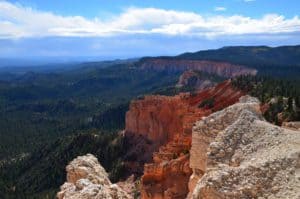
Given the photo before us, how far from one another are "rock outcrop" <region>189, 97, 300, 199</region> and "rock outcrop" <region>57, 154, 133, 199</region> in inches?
114

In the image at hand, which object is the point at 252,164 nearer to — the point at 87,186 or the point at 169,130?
the point at 87,186

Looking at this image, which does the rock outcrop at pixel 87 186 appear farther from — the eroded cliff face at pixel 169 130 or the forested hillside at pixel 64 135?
the forested hillside at pixel 64 135

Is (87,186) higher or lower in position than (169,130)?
higher

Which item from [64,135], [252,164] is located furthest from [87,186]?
[64,135]

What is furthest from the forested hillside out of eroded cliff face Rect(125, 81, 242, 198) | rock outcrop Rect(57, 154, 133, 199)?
rock outcrop Rect(57, 154, 133, 199)

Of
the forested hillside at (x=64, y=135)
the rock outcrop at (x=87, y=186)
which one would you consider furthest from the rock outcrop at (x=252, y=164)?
the forested hillside at (x=64, y=135)

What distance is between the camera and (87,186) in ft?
53.3

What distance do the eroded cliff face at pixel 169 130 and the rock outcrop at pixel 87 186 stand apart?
11.4 m

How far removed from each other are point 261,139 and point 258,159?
6.60 feet

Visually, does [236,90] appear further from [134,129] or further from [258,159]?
[258,159]

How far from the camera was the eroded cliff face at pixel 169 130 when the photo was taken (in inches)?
1337

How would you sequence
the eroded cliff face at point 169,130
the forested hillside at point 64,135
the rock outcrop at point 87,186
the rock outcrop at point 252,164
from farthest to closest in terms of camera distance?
the forested hillside at point 64,135
the eroded cliff face at point 169,130
the rock outcrop at point 87,186
the rock outcrop at point 252,164

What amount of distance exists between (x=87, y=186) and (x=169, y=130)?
46.8 m

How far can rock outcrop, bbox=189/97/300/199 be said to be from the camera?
13445 millimetres
